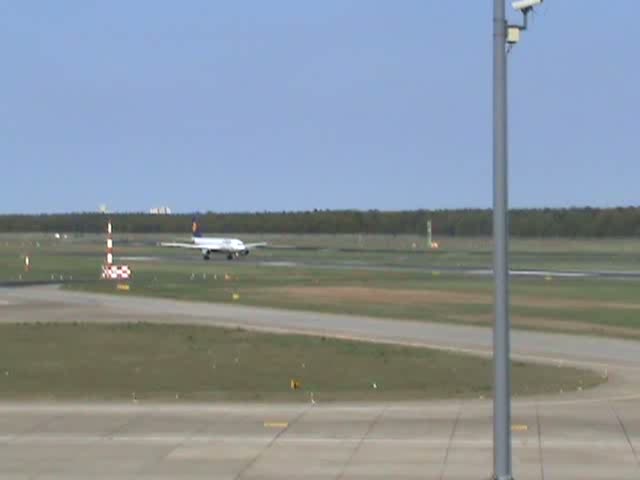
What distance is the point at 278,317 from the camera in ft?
162

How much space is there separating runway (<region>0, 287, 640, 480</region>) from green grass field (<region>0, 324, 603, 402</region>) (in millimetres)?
1804

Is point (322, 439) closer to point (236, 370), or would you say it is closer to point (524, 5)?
point (524, 5)

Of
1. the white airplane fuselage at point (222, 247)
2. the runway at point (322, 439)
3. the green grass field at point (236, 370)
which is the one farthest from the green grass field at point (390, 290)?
the runway at point (322, 439)

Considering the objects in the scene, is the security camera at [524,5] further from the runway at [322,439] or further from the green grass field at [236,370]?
the green grass field at [236,370]

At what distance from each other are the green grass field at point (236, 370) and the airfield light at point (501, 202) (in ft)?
36.9

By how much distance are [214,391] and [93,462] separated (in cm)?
927

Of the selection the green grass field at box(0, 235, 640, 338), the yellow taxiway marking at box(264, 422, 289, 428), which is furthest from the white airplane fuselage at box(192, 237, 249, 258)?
the yellow taxiway marking at box(264, 422, 289, 428)

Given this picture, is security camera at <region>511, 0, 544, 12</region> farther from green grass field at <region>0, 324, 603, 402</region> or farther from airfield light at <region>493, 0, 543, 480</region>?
green grass field at <region>0, 324, 603, 402</region>

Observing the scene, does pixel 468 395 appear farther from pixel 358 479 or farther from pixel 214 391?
pixel 358 479

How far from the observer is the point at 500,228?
14102 millimetres

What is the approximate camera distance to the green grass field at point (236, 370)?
26906 millimetres

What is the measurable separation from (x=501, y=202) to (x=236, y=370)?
1830 cm

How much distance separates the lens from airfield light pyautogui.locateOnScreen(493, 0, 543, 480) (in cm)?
1403

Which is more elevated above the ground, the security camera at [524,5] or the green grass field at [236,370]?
the security camera at [524,5]
